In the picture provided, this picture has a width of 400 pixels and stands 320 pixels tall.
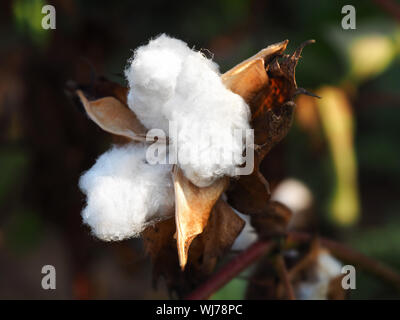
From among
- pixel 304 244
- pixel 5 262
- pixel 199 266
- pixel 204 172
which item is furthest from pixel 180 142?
pixel 5 262

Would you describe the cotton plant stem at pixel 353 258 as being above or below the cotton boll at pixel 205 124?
below

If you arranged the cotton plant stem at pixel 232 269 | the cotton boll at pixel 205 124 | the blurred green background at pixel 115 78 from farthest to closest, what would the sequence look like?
the blurred green background at pixel 115 78 → the cotton plant stem at pixel 232 269 → the cotton boll at pixel 205 124

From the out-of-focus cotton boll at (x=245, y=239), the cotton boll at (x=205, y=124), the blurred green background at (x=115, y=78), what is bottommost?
the out-of-focus cotton boll at (x=245, y=239)

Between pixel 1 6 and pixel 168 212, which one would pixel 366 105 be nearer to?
pixel 1 6

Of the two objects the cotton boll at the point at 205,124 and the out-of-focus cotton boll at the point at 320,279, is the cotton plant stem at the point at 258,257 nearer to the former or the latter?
the out-of-focus cotton boll at the point at 320,279

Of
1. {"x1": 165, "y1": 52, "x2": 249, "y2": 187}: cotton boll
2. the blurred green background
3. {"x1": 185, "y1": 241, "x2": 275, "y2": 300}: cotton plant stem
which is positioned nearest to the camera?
{"x1": 165, "y1": 52, "x2": 249, "y2": 187}: cotton boll

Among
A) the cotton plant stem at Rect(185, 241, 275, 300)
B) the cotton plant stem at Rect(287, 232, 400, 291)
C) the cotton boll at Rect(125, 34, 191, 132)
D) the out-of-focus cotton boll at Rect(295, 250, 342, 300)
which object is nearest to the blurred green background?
the cotton plant stem at Rect(287, 232, 400, 291)

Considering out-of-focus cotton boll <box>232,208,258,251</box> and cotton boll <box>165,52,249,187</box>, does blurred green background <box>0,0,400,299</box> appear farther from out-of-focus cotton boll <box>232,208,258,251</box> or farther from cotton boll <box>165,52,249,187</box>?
cotton boll <box>165,52,249,187</box>

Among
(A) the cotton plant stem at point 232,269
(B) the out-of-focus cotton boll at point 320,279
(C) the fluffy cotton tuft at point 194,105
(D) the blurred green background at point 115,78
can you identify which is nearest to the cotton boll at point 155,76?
(C) the fluffy cotton tuft at point 194,105
